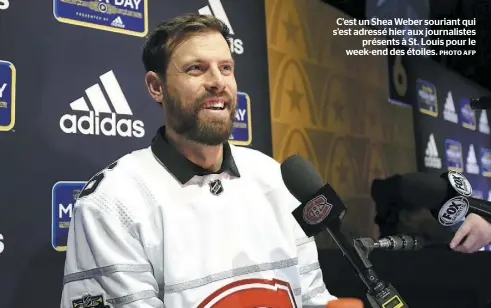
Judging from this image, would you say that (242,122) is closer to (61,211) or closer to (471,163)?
(61,211)

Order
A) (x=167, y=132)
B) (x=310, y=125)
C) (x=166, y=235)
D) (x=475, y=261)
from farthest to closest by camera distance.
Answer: (x=310, y=125), (x=475, y=261), (x=167, y=132), (x=166, y=235)

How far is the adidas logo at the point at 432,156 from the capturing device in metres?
3.14

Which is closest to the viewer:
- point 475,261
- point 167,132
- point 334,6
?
point 167,132

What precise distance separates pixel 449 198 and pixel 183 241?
0.59m

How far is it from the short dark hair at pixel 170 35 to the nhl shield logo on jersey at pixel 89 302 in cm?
57

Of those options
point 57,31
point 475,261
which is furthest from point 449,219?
point 57,31

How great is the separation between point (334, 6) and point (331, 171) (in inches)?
35.6

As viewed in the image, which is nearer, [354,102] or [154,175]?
[154,175]

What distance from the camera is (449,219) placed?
3.30ft

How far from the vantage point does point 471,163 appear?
3385 millimetres

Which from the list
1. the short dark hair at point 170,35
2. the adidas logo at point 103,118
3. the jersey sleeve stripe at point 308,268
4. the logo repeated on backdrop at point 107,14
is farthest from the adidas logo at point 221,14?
the jersey sleeve stripe at point 308,268

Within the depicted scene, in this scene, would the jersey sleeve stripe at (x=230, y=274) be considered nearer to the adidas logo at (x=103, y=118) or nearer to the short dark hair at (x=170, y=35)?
the short dark hair at (x=170, y=35)

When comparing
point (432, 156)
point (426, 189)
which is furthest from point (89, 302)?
point (432, 156)

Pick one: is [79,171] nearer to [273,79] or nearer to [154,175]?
[154,175]
